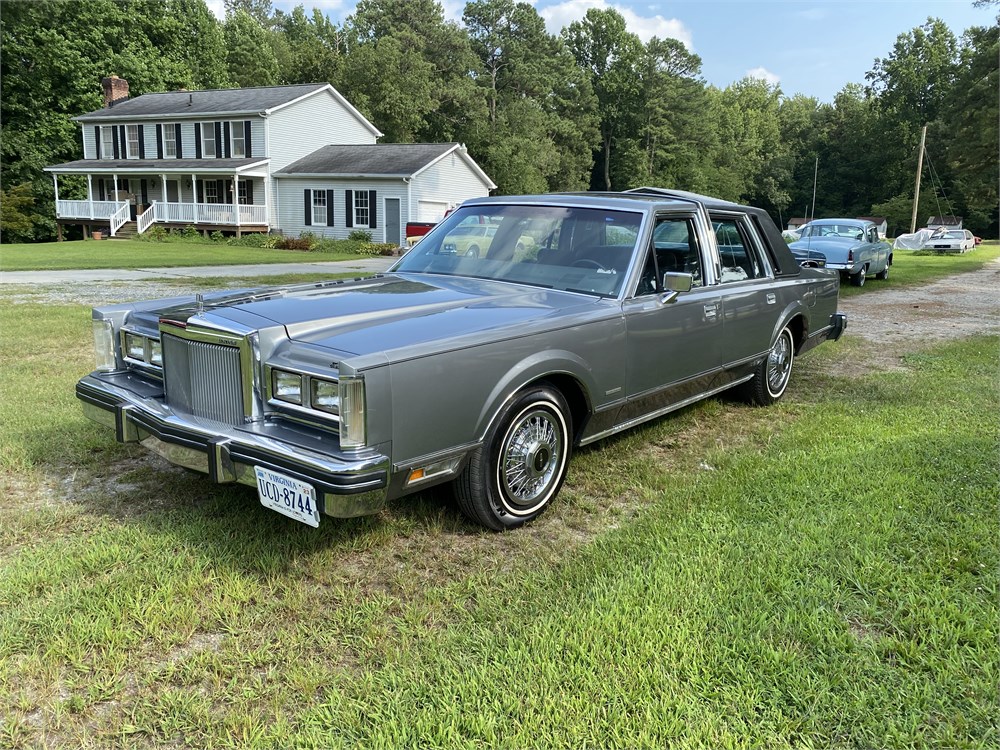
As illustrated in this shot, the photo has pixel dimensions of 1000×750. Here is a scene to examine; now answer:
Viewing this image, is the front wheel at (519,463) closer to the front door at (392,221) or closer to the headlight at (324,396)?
the headlight at (324,396)

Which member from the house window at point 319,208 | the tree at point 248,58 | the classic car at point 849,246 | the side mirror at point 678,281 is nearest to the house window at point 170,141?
the house window at point 319,208

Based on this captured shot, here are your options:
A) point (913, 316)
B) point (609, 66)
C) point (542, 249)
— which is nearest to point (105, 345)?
point (542, 249)

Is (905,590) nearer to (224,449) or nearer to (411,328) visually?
(411,328)

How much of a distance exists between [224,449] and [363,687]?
1.20 m

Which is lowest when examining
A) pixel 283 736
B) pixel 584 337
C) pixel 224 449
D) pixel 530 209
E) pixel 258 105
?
pixel 283 736

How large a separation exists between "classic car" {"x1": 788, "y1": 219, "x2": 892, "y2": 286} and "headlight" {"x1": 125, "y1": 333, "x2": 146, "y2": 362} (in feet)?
47.5

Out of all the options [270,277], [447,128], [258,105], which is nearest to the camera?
[270,277]

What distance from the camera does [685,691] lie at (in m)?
2.54

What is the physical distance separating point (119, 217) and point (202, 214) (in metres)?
4.40

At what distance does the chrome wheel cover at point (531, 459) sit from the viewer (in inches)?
147

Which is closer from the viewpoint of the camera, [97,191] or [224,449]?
[224,449]

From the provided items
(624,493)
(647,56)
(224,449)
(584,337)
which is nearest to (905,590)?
(624,493)

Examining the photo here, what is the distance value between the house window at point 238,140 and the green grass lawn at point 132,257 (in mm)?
6472

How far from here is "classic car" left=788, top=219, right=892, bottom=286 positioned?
667 inches
